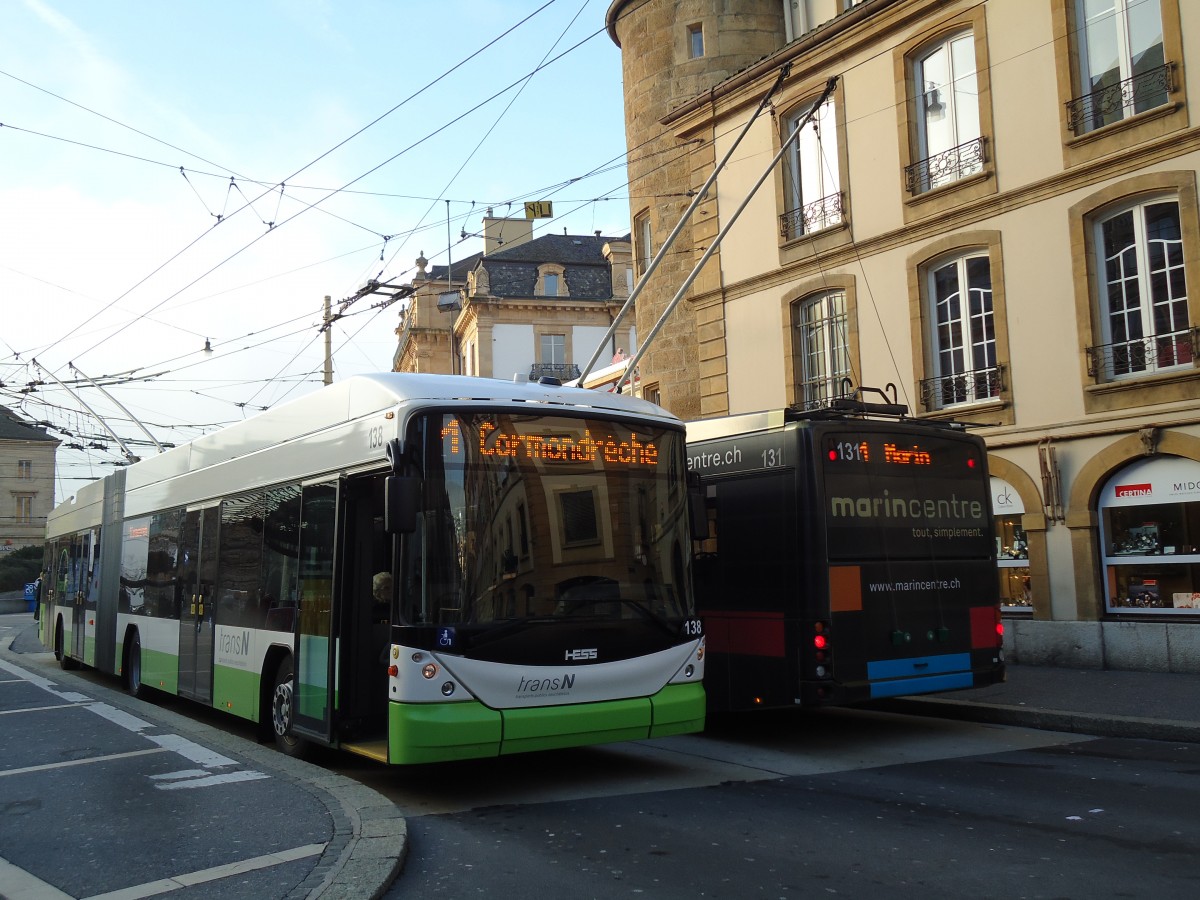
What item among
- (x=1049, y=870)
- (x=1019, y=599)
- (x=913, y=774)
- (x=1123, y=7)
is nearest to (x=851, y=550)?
(x=913, y=774)

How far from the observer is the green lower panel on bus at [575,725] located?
25.8ft

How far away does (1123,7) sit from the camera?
50.8ft

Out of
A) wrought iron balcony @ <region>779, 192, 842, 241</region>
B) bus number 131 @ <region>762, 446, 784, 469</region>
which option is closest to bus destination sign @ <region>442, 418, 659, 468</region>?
bus number 131 @ <region>762, 446, 784, 469</region>

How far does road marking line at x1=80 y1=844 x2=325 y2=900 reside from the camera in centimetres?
546

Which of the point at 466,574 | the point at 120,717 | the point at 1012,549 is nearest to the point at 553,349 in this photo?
the point at 1012,549

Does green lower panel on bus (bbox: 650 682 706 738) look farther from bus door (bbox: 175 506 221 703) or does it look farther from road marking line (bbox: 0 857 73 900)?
bus door (bbox: 175 506 221 703)

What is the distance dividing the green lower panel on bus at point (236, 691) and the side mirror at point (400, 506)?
361 cm

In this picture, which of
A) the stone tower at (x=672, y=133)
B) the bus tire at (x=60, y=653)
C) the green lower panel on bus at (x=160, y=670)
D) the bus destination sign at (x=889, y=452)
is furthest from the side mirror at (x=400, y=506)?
the stone tower at (x=672, y=133)

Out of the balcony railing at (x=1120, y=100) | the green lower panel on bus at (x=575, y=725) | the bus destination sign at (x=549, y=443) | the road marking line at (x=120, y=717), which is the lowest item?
the road marking line at (x=120, y=717)

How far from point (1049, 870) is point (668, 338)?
18.8m

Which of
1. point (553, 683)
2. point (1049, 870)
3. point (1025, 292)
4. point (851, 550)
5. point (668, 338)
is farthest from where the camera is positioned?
point (668, 338)

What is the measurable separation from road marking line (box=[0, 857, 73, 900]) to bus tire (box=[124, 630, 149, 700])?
902 cm

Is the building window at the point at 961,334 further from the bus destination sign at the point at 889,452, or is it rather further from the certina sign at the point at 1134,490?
the bus destination sign at the point at 889,452

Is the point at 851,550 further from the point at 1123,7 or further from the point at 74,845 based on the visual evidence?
the point at 1123,7
